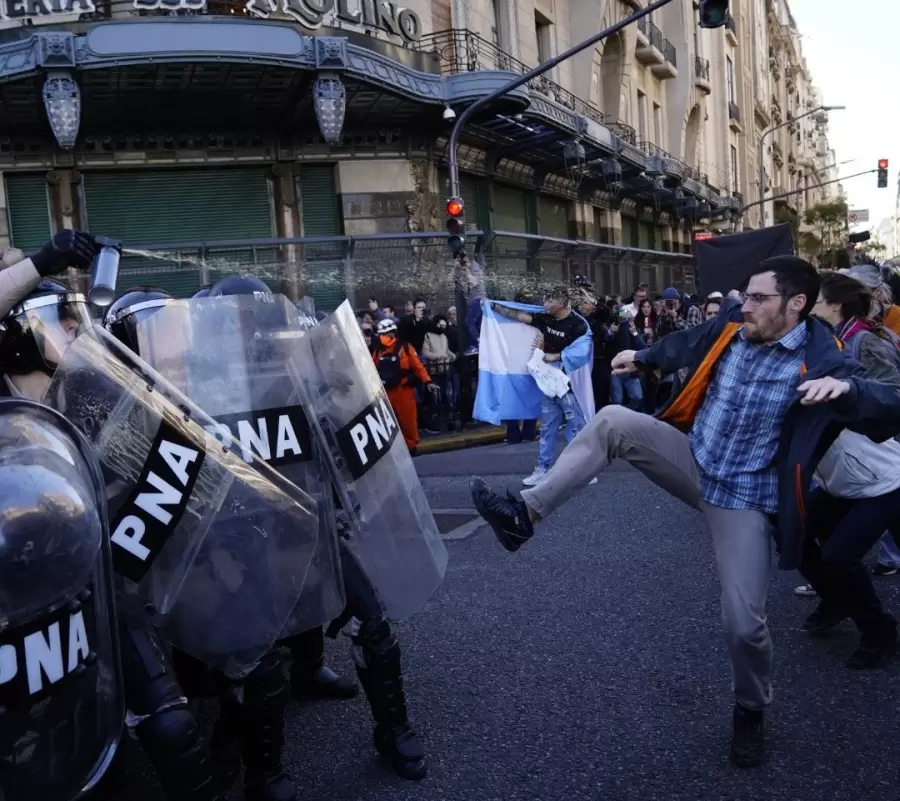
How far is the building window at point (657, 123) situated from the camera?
34.4 m

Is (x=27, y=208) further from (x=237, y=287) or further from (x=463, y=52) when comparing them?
(x=237, y=287)

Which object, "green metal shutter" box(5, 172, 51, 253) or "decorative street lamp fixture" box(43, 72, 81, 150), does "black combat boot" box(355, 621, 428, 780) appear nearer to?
"decorative street lamp fixture" box(43, 72, 81, 150)

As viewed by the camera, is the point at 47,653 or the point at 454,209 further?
the point at 454,209

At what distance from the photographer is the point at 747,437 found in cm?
344

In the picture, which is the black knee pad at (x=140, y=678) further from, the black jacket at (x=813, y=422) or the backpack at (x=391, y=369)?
the backpack at (x=391, y=369)

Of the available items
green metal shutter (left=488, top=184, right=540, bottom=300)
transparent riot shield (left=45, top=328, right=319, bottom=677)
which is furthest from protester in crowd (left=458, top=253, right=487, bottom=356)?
transparent riot shield (left=45, top=328, right=319, bottom=677)

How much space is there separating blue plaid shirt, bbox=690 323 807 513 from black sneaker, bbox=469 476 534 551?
0.66 meters

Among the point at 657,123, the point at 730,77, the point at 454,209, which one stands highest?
the point at 730,77

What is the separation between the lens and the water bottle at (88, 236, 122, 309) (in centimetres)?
276

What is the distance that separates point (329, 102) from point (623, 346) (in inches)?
246

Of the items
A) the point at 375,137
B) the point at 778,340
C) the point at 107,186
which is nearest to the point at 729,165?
the point at 375,137

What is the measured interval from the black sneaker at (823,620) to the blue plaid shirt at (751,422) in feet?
4.69

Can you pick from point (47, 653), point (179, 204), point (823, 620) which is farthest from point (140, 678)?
point (179, 204)

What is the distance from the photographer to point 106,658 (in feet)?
6.86
